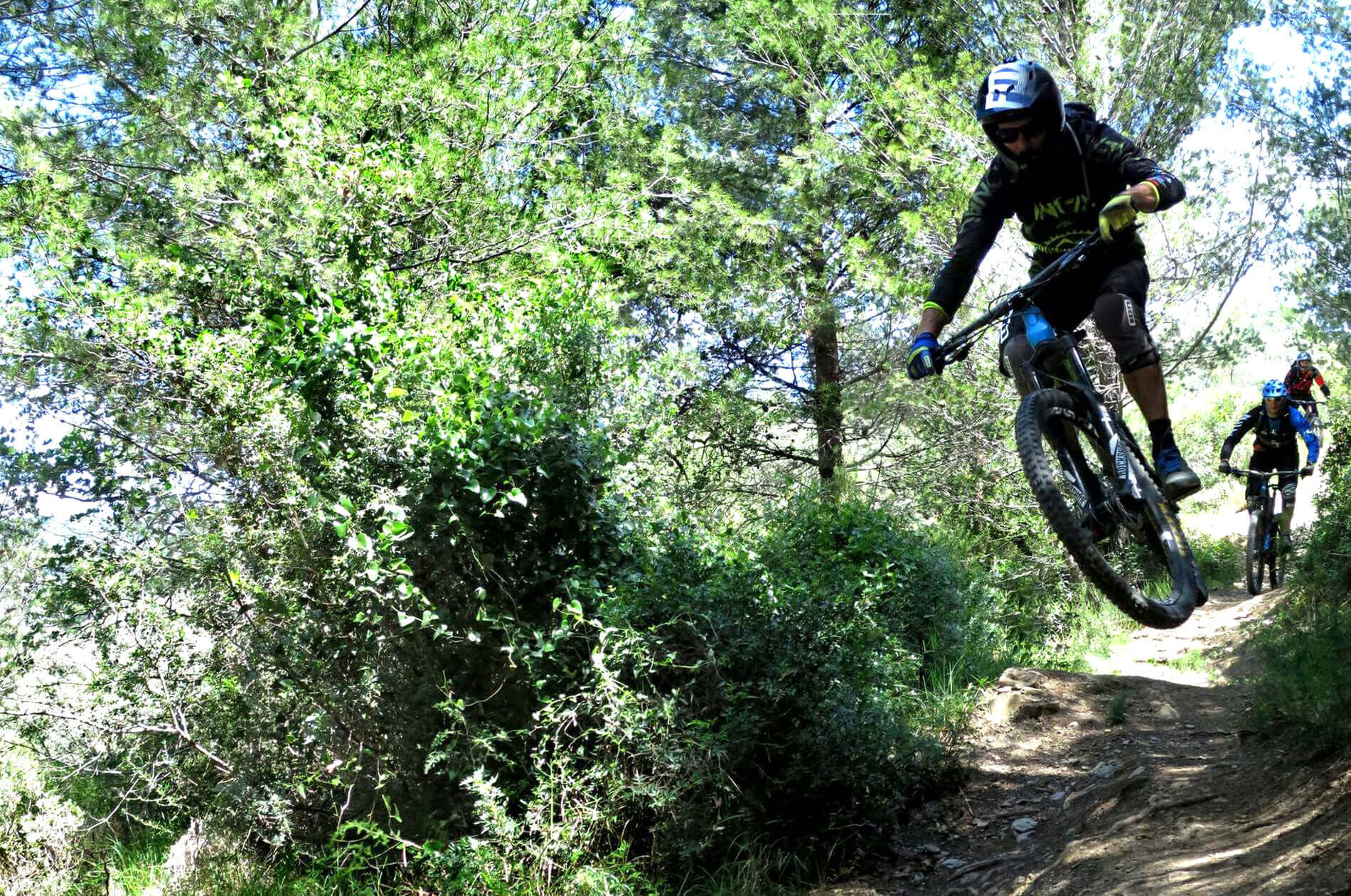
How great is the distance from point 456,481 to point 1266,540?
8.63m

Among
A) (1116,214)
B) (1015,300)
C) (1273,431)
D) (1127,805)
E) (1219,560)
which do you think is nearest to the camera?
(1116,214)

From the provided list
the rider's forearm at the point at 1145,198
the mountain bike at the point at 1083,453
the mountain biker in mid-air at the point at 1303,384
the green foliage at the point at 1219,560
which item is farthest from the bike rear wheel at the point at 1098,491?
the green foliage at the point at 1219,560

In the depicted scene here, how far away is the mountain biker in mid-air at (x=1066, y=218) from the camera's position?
14.2 feet

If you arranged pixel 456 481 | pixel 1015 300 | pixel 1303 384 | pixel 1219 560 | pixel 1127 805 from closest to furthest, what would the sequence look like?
pixel 1015 300
pixel 1127 805
pixel 456 481
pixel 1303 384
pixel 1219 560

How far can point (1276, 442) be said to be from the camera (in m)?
10.2

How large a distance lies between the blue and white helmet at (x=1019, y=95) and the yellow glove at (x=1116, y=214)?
0.46 meters

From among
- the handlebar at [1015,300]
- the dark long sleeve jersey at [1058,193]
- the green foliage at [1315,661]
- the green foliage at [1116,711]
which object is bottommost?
the green foliage at [1116,711]

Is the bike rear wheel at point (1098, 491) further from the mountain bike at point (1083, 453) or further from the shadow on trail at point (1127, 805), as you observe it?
the shadow on trail at point (1127, 805)

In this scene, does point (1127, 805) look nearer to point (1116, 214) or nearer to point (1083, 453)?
point (1083, 453)

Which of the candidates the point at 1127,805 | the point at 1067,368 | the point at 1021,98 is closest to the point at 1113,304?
the point at 1067,368

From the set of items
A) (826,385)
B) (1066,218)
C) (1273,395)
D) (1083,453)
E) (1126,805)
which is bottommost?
(1126,805)

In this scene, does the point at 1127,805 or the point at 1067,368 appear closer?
the point at 1067,368

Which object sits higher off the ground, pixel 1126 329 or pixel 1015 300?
pixel 1015 300

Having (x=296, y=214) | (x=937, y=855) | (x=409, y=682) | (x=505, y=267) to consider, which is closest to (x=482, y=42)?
(x=505, y=267)
